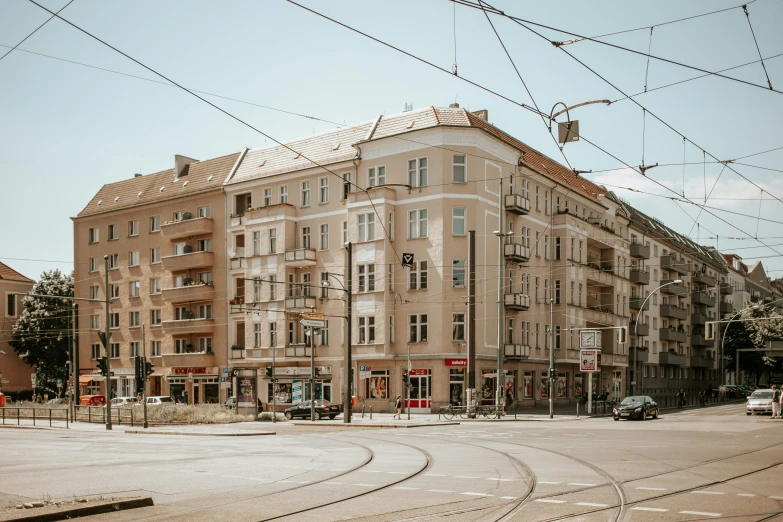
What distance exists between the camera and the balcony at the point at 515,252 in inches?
1972

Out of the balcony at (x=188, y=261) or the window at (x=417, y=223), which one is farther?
the balcony at (x=188, y=261)

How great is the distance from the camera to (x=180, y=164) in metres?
64.3

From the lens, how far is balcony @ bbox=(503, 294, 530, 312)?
163 ft

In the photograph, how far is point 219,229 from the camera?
58656 mm

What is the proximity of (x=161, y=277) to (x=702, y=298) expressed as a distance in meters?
59.9

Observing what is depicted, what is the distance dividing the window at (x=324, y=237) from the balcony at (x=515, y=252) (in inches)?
457

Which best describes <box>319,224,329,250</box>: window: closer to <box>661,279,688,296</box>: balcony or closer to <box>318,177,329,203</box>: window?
<box>318,177,329,203</box>: window

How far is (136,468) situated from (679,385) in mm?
78626

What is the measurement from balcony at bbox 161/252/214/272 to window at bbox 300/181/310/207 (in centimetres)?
886

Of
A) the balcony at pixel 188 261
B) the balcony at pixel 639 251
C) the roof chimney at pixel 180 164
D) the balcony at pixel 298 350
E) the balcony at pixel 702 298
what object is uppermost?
the roof chimney at pixel 180 164

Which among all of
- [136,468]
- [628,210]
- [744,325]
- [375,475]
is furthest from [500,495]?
[744,325]

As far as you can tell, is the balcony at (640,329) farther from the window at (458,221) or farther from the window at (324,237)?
the window at (324,237)

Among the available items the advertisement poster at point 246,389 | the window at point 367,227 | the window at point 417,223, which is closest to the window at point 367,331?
the window at point 367,227

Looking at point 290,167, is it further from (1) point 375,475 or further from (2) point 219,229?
(1) point 375,475
